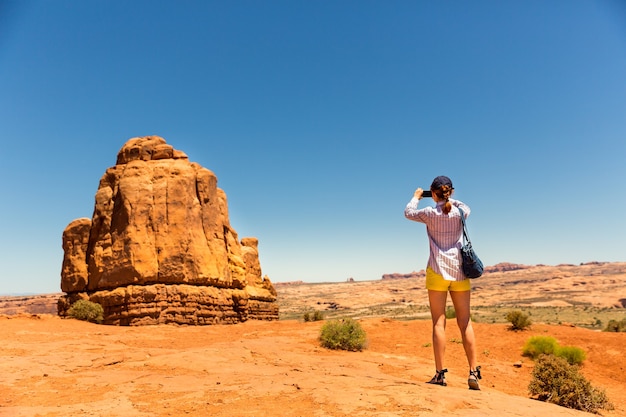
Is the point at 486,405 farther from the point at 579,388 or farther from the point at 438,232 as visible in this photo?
the point at 579,388

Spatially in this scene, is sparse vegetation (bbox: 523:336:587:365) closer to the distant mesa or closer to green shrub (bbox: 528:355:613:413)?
green shrub (bbox: 528:355:613:413)

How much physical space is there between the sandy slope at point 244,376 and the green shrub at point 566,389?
1.51 ft

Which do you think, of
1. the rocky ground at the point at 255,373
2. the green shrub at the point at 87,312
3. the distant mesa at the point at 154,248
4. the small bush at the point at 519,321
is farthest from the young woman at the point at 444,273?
the green shrub at the point at 87,312

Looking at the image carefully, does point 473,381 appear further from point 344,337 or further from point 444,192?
point 344,337

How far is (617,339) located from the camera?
1350 centimetres

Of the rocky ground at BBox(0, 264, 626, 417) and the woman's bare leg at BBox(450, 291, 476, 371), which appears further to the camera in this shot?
the woman's bare leg at BBox(450, 291, 476, 371)

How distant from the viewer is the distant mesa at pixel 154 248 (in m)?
16.2

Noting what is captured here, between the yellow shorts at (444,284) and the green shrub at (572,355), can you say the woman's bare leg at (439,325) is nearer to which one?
the yellow shorts at (444,284)

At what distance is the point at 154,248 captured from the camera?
16.9 m

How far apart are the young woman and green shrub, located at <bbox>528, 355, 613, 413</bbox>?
3.21m

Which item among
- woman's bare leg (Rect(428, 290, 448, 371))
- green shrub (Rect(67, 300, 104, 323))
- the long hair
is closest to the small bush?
woman's bare leg (Rect(428, 290, 448, 371))

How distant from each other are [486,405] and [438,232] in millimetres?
2183

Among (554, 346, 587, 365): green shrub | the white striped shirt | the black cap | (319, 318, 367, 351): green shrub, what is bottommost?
(554, 346, 587, 365): green shrub

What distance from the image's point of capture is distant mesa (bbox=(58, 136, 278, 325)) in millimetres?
16156
